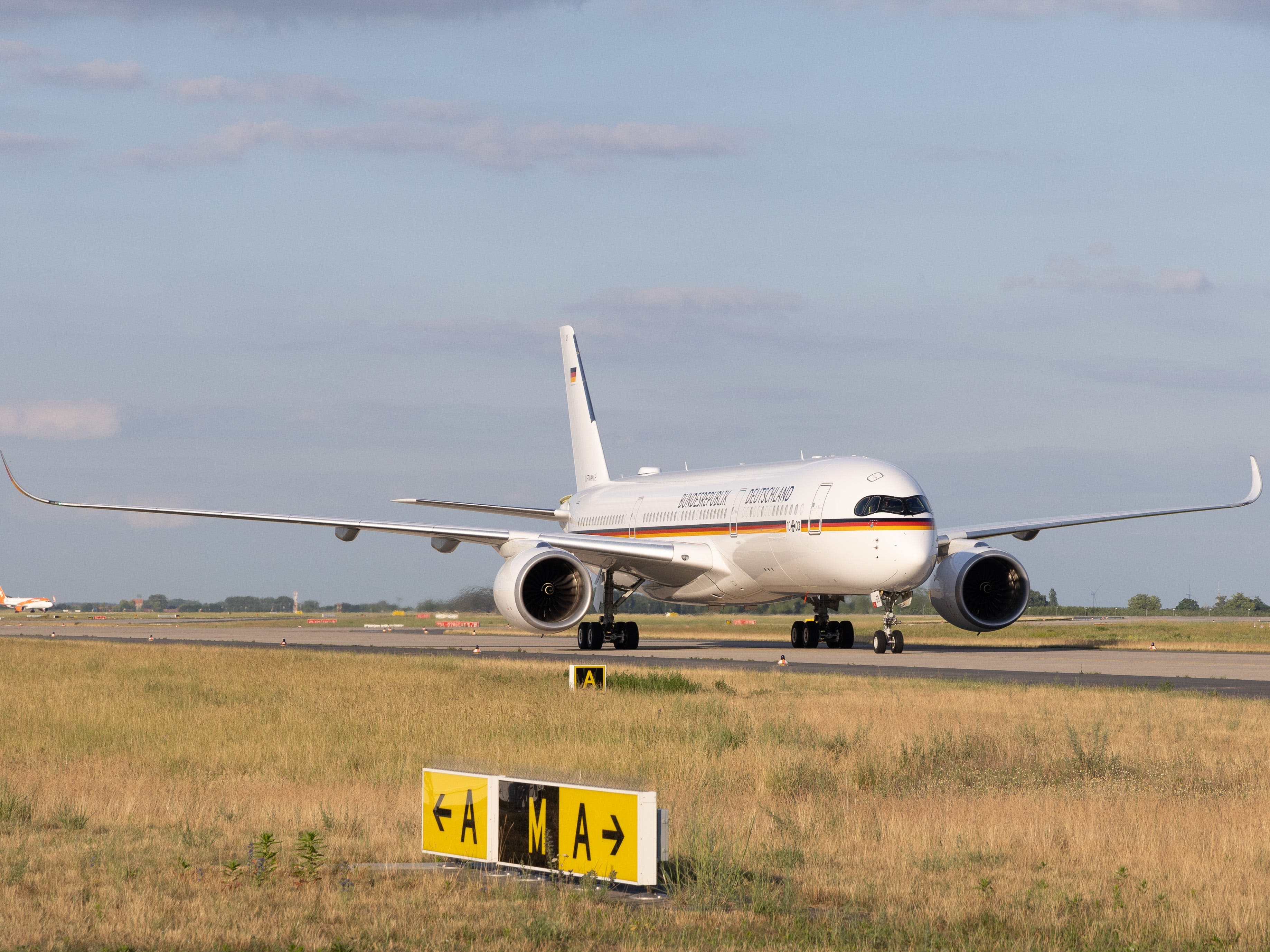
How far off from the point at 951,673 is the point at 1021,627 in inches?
1430

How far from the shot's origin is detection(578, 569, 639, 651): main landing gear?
124 feet

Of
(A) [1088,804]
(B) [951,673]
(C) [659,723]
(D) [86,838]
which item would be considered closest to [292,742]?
(C) [659,723]

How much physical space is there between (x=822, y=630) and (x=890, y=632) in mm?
5207

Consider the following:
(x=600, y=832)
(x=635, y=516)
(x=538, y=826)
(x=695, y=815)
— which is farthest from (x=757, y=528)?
(x=600, y=832)

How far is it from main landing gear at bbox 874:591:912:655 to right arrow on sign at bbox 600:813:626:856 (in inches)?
1025

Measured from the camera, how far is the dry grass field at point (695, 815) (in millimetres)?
7645

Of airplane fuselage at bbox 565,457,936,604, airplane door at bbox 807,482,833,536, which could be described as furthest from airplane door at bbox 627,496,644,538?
airplane door at bbox 807,482,833,536

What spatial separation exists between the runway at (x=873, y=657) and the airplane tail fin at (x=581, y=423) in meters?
5.75

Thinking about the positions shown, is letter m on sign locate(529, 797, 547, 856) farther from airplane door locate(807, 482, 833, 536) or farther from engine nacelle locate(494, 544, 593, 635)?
airplane door locate(807, 482, 833, 536)

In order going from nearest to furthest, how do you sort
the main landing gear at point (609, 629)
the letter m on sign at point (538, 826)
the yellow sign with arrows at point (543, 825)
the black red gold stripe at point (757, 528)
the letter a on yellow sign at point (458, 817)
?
the yellow sign with arrows at point (543, 825) < the letter m on sign at point (538, 826) < the letter a on yellow sign at point (458, 817) < the black red gold stripe at point (757, 528) < the main landing gear at point (609, 629)

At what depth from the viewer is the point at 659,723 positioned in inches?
659

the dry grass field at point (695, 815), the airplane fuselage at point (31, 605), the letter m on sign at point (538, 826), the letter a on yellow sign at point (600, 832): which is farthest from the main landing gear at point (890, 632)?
the airplane fuselage at point (31, 605)

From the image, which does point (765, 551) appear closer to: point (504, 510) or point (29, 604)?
point (504, 510)

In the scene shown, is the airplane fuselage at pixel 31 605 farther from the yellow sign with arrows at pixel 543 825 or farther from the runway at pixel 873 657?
the yellow sign with arrows at pixel 543 825
